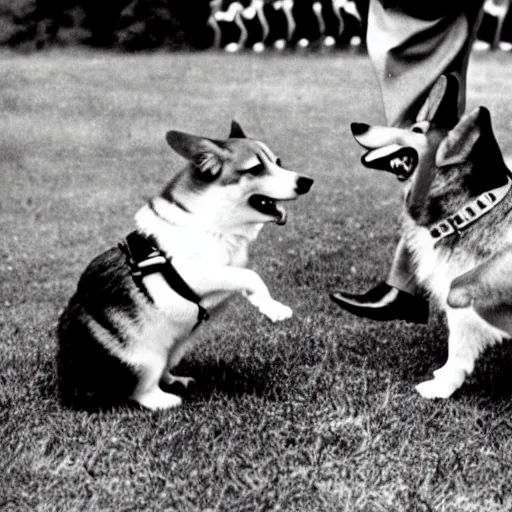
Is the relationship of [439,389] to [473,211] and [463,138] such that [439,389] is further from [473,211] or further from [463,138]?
[463,138]

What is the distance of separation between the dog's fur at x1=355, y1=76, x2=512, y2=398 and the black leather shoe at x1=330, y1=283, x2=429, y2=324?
544 mm

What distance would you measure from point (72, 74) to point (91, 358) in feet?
38.0

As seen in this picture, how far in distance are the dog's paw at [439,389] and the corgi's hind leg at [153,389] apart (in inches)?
44.3

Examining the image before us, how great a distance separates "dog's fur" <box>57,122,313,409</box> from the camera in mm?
3541

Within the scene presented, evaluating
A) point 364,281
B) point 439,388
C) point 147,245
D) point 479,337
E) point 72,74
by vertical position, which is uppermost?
point 147,245

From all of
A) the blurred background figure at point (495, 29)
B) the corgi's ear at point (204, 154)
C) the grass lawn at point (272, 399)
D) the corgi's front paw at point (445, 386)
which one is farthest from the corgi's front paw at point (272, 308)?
the blurred background figure at point (495, 29)

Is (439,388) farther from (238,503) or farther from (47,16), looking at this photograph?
(47,16)

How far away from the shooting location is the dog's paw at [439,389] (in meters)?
3.87

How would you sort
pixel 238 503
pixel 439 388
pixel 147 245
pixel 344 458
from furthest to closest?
pixel 439 388 → pixel 147 245 → pixel 344 458 → pixel 238 503

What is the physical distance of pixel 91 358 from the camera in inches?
142

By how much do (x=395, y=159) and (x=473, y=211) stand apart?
42 centimetres

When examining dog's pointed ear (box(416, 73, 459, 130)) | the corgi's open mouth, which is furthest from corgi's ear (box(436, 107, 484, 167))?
the corgi's open mouth

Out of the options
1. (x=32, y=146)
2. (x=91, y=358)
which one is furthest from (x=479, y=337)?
(x=32, y=146)

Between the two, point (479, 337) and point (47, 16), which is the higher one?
point (479, 337)
